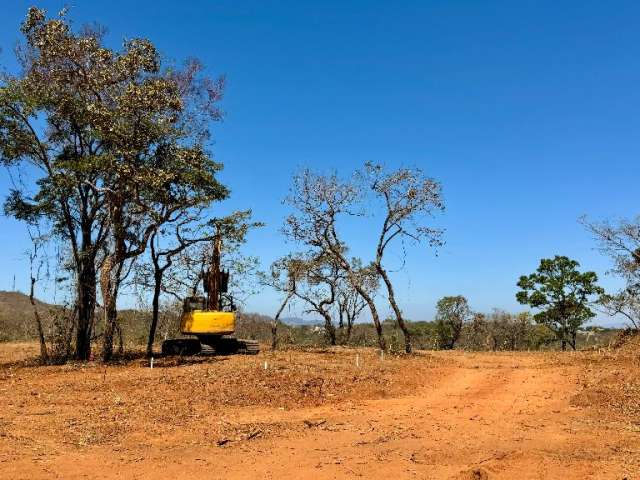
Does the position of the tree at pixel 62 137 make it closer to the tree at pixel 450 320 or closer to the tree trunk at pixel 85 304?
the tree trunk at pixel 85 304

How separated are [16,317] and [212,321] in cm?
4123

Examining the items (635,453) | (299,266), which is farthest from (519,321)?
(635,453)

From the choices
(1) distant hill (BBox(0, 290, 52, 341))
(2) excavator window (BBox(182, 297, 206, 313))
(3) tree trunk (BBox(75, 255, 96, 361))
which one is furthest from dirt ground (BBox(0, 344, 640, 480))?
(1) distant hill (BBox(0, 290, 52, 341))

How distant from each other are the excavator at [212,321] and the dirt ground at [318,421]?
7.85 ft

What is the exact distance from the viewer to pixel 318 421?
10289mm

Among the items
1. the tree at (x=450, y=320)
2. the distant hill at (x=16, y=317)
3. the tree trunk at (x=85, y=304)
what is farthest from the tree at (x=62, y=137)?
the tree at (x=450, y=320)

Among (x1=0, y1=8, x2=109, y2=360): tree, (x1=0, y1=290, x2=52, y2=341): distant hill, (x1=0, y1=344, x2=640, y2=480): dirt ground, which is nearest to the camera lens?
(x1=0, y1=344, x2=640, y2=480): dirt ground

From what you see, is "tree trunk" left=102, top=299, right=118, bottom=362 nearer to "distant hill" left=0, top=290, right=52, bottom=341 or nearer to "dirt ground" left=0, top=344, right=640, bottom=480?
"dirt ground" left=0, top=344, right=640, bottom=480

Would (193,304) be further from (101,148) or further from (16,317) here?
(16,317)

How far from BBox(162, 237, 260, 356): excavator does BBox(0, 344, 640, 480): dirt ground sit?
2393 millimetres

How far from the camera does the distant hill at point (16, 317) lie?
36.1 metres

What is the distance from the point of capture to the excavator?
1969 cm

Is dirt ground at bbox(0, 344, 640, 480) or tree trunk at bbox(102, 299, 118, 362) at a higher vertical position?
tree trunk at bbox(102, 299, 118, 362)

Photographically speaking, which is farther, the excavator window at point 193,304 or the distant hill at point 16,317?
the distant hill at point 16,317
